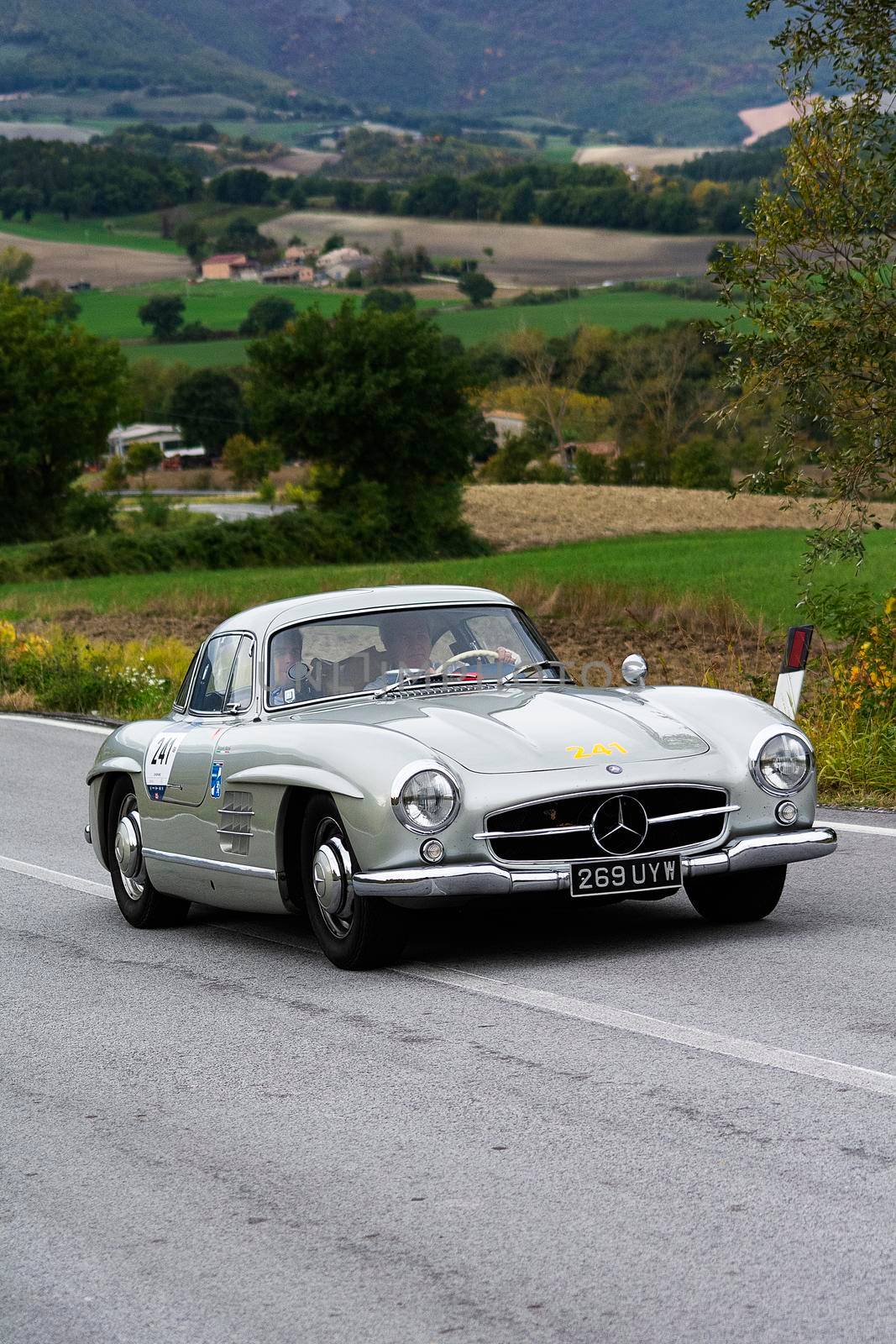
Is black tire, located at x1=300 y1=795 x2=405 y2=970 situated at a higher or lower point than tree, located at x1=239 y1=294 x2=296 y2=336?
higher

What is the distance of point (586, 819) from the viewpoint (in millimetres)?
7230

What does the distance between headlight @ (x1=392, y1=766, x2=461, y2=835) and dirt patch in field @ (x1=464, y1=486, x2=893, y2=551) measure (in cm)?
6893

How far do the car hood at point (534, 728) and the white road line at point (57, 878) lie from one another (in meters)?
2.88

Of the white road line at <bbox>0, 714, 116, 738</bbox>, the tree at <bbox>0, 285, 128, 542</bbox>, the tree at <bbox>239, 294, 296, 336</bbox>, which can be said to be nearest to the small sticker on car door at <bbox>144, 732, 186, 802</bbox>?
the white road line at <bbox>0, 714, 116, 738</bbox>

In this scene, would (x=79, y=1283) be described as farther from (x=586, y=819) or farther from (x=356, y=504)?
(x=356, y=504)

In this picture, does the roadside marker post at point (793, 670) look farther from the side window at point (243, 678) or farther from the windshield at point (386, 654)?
the side window at point (243, 678)

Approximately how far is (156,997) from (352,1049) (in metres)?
1.44

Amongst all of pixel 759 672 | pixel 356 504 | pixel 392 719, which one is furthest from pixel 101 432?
pixel 392 719

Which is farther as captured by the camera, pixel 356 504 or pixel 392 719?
pixel 356 504

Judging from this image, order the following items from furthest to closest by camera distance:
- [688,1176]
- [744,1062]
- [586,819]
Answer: [586,819], [744,1062], [688,1176]

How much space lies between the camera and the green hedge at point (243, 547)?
66.1 meters

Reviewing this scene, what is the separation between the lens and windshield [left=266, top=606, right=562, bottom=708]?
845 centimetres

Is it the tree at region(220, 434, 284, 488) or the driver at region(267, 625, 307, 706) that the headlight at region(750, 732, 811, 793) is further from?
the tree at region(220, 434, 284, 488)

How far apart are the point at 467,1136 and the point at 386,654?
11.8ft
